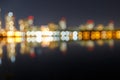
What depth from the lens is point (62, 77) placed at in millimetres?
13492

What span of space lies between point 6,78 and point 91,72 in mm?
3771

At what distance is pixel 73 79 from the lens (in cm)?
1313

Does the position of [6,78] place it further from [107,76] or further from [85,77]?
[107,76]

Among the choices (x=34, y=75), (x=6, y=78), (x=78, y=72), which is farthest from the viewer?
(x=78, y=72)

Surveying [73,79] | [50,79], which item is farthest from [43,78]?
[73,79]

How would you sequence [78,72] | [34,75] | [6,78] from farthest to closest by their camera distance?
[78,72]
[34,75]
[6,78]

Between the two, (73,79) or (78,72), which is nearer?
(73,79)

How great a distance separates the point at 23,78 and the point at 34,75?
1.00 metres

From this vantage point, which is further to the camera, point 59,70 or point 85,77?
point 59,70

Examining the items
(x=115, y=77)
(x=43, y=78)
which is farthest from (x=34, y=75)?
(x=115, y=77)

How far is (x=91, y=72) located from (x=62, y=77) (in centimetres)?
182

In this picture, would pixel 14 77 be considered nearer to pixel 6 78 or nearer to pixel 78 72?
pixel 6 78

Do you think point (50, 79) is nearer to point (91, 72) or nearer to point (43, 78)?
point (43, 78)

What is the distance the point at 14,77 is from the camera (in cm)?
1339
